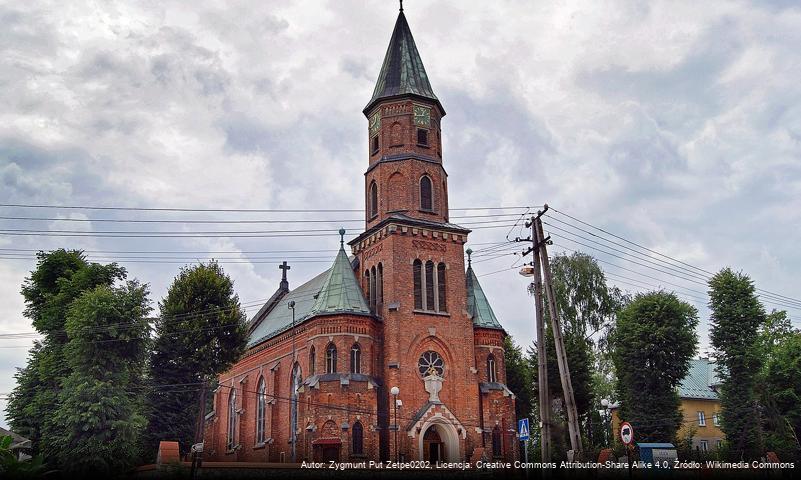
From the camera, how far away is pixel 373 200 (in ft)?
172

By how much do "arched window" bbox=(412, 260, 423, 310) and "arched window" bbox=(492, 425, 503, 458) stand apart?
9.20 meters

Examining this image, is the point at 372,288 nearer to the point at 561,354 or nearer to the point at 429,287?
the point at 429,287

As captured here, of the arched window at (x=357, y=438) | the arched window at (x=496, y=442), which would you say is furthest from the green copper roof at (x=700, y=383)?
the arched window at (x=357, y=438)

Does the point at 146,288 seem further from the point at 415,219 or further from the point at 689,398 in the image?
the point at 689,398

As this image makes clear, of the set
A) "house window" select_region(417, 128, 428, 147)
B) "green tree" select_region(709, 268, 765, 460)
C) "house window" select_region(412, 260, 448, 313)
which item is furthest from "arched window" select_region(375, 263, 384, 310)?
"green tree" select_region(709, 268, 765, 460)

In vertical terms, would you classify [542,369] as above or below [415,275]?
below

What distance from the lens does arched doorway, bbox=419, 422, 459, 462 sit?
Answer: 45219 millimetres

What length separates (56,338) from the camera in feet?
157

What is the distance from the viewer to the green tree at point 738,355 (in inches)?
2005

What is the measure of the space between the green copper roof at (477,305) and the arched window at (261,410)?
16725 millimetres

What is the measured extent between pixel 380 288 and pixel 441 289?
13.3 ft

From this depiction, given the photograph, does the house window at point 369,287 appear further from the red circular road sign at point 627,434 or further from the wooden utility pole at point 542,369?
the red circular road sign at point 627,434

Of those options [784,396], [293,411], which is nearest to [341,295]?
[293,411]

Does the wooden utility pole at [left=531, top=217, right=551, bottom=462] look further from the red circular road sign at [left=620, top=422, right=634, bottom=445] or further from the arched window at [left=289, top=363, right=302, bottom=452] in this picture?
the arched window at [left=289, top=363, right=302, bottom=452]
